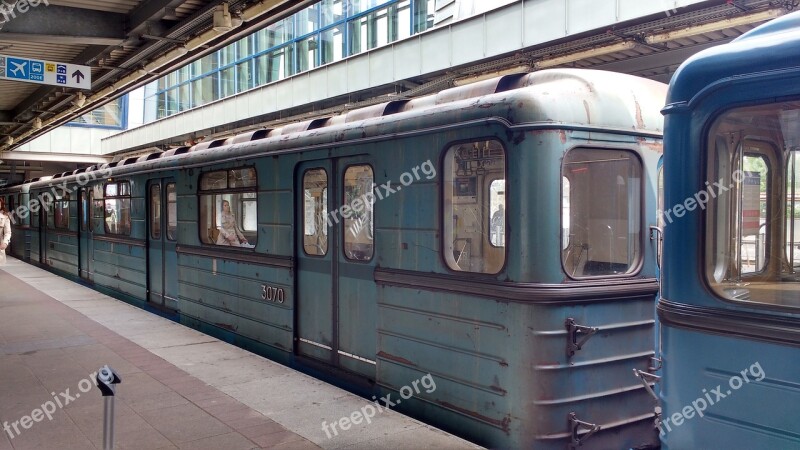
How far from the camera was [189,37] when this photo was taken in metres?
7.89

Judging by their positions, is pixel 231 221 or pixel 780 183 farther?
pixel 231 221

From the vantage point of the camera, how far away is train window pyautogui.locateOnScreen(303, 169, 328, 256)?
20.4ft

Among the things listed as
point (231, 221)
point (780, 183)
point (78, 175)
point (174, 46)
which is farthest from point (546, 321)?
point (78, 175)

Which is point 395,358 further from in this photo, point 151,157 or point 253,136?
point 151,157

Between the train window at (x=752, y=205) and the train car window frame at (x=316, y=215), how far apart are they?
3.76m

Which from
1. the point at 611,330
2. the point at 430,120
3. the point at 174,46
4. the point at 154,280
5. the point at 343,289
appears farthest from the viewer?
the point at 154,280

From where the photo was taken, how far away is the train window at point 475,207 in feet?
14.8

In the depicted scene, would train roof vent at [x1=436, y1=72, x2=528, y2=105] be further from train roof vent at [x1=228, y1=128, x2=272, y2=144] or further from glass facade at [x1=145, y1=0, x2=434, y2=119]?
glass facade at [x1=145, y1=0, x2=434, y2=119]

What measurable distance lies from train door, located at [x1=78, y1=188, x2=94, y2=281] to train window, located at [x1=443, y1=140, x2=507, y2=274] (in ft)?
36.3

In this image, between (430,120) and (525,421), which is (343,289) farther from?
(525,421)

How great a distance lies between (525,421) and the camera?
A: 4.20 metres

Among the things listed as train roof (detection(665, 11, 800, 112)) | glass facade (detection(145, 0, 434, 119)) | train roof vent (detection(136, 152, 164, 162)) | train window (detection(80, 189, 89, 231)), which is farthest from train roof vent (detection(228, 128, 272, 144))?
train window (detection(80, 189, 89, 231))

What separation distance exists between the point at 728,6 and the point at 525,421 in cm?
595

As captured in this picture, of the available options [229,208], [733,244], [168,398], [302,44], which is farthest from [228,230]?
[302,44]
